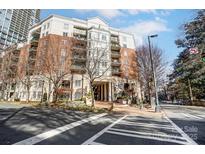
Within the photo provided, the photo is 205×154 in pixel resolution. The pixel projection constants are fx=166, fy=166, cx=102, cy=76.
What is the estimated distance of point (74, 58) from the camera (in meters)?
24.1

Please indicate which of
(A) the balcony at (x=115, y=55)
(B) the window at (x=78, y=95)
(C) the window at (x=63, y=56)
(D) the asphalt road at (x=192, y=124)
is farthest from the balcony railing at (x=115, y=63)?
(D) the asphalt road at (x=192, y=124)

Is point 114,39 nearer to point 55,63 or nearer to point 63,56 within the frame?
point 63,56

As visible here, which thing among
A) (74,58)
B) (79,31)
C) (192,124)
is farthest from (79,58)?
(192,124)

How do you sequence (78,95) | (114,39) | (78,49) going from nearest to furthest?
(78,49) < (78,95) < (114,39)

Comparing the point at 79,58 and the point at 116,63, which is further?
the point at 116,63

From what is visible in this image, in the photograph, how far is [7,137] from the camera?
5.33m

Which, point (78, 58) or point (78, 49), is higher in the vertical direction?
point (78, 49)

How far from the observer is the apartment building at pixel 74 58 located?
984 inches

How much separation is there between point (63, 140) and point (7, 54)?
35.1 meters

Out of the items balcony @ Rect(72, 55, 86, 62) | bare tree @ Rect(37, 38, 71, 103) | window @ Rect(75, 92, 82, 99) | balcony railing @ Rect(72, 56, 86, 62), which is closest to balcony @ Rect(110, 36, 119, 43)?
window @ Rect(75, 92, 82, 99)

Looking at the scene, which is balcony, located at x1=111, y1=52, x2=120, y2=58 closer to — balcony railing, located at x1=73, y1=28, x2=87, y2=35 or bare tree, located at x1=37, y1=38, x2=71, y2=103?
balcony railing, located at x1=73, y1=28, x2=87, y2=35

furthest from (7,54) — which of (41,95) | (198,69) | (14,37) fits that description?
(14,37)

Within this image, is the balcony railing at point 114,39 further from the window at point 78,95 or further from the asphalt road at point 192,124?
the asphalt road at point 192,124

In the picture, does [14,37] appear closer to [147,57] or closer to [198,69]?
[147,57]
